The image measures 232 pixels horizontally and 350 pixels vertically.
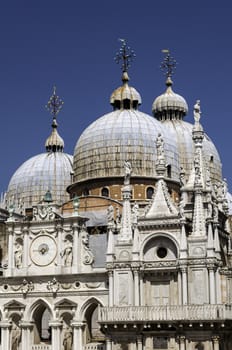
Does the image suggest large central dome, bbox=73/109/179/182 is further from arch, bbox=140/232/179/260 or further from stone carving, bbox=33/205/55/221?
arch, bbox=140/232/179/260

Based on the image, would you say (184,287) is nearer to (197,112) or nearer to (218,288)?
(218,288)

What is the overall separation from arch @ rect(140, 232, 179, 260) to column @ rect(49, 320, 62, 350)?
6724mm

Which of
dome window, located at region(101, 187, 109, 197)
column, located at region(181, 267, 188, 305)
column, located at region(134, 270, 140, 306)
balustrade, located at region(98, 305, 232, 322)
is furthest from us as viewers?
dome window, located at region(101, 187, 109, 197)

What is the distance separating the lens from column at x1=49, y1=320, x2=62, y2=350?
42.3 metres

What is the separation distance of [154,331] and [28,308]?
27.4ft

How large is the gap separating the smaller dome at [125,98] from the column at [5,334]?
921 inches

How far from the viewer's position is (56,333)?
139 ft

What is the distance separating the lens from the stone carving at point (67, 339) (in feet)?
144

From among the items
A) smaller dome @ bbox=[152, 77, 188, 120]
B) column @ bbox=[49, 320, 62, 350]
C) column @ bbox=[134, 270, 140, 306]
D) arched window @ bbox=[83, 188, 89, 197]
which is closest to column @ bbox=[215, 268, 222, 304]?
column @ bbox=[134, 270, 140, 306]

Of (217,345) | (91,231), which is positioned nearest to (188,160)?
(91,231)

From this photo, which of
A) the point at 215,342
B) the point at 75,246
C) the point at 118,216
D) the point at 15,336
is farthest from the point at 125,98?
the point at 215,342

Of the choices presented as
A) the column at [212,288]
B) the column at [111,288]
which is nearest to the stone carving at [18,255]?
the column at [111,288]

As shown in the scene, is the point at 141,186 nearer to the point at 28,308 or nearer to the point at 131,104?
the point at 131,104

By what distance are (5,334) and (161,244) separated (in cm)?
1112
